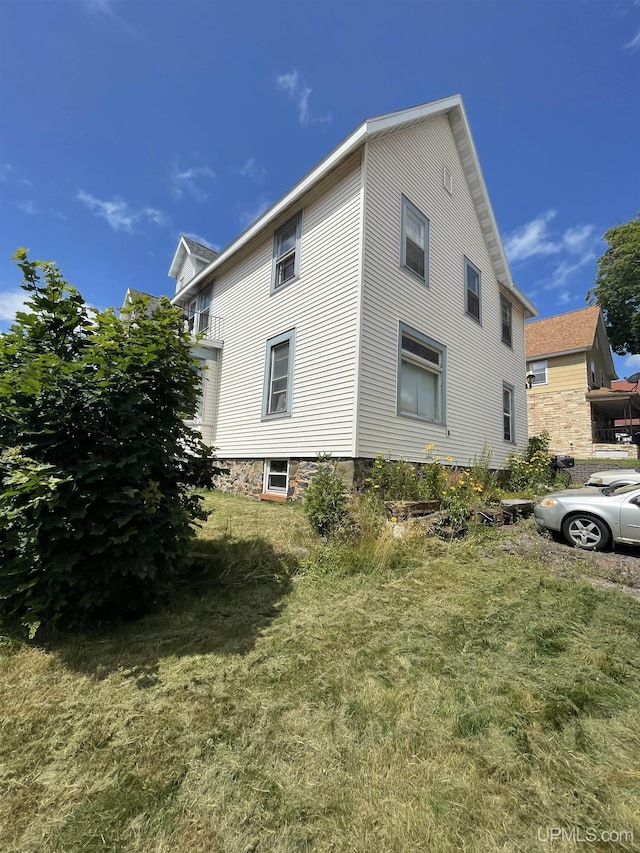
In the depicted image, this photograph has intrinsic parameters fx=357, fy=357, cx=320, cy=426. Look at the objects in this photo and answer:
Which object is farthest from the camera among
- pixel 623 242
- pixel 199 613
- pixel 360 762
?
pixel 623 242

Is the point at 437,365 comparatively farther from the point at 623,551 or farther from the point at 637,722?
the point at 637,722

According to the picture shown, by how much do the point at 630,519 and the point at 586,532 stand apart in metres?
0.58

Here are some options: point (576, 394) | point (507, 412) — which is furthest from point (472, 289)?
point (576, 394)

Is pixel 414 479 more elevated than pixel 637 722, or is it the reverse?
pixel 414 479

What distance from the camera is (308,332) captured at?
8.29 m

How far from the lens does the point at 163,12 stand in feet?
24.2

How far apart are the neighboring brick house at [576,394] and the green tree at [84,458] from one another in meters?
18.0

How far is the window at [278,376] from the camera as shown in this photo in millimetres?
8631

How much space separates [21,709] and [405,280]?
29.2ft

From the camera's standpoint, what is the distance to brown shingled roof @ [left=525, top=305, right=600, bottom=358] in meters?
18.9

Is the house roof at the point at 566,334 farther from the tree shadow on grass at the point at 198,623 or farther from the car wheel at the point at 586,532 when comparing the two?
the tree shadow on grass at the point at 198,623

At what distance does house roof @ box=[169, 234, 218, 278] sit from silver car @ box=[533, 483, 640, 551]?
1530 cm

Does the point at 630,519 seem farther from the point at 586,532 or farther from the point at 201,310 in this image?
the point at 201,310

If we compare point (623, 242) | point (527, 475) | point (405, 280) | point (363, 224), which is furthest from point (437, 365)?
point (623, 242)
